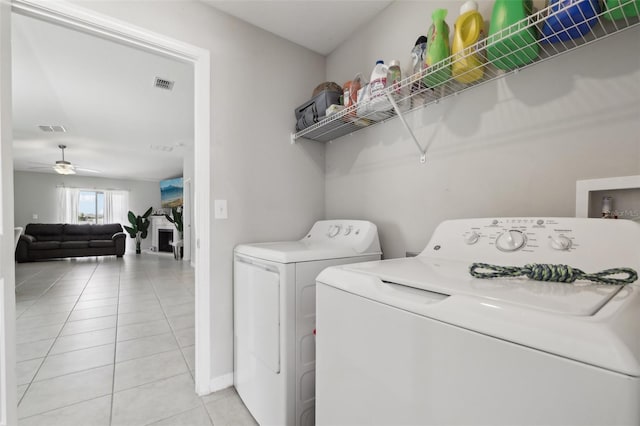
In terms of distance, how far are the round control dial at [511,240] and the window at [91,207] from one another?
11164 mm

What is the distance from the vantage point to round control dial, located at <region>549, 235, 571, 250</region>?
875 mm

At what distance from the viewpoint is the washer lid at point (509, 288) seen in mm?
522

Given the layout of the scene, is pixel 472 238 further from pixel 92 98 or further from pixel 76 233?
pixel 76 233

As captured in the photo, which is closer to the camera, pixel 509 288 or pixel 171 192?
pixel 509 288

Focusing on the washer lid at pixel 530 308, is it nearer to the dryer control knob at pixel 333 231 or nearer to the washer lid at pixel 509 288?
the washer lid at pixel 509 288

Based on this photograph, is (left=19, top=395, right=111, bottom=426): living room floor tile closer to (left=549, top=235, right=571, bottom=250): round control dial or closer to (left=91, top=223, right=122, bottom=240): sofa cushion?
(left=549, top=235, right=571, bottom=250): round control dial

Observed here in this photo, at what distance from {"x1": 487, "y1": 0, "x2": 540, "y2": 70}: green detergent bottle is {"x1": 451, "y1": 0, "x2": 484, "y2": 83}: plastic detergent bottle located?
2.6 inches

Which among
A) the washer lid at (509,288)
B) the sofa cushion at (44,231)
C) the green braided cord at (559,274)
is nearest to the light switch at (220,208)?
the washer lid at (509,288)

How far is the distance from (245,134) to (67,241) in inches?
315

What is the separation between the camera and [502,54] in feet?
3.57

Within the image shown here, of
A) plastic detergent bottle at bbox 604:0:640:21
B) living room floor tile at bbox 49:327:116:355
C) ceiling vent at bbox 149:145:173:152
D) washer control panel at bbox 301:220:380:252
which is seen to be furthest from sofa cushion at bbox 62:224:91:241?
plastic detergent bottle at bbox 604:0:640:21

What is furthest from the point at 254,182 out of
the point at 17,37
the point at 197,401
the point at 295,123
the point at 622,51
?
the point at 17,37

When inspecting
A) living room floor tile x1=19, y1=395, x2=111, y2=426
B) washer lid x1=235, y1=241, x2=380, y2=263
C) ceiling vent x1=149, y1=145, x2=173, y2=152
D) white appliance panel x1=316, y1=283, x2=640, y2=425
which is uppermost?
ceiling vent x1=149, y1=145, x2=173, y2=152

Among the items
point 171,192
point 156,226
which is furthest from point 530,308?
point 156,226
